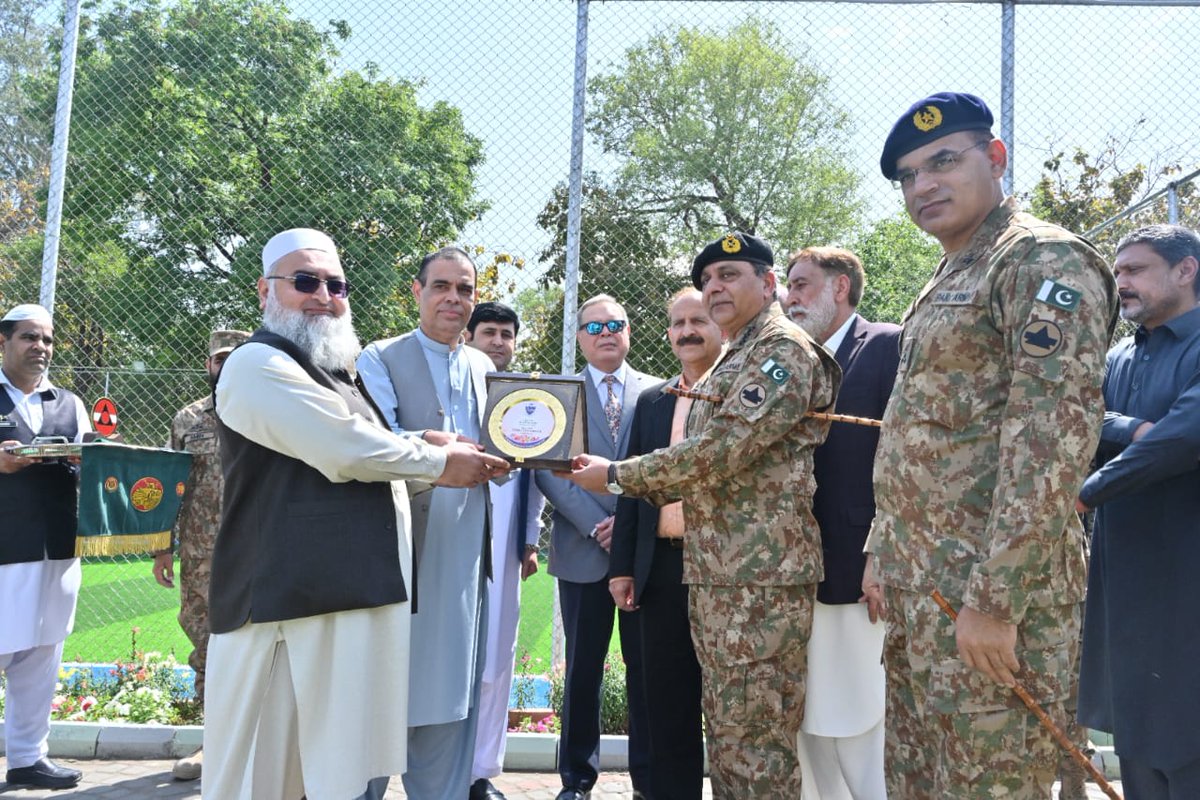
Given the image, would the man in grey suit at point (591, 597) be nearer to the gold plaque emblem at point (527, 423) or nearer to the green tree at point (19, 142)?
the gold plaque emblem at point (527, 423)

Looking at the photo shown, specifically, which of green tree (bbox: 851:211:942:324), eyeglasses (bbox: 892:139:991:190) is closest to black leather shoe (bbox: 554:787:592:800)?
eyeglasses (bbox: 892:139:991:190)

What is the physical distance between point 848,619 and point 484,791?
214 cm

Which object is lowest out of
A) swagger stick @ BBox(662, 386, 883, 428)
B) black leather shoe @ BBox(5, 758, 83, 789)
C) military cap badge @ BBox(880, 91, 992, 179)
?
black leather shoe @ BBox(5, 758, 83, 789)

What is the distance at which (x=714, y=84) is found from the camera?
13758 millimetres

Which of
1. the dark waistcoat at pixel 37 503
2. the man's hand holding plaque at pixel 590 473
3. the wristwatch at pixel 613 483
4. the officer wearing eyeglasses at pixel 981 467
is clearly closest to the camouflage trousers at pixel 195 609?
the dark waistcoat at pixel 37 503

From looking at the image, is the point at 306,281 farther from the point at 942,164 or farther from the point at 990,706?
the point at 990,706

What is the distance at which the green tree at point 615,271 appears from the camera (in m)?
6.23

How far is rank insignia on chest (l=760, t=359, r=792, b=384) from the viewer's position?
3.36 m

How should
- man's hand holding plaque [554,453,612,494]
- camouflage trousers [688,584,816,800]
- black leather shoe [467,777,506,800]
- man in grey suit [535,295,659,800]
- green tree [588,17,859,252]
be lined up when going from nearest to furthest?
1. camouflage trousers [688,584,816,800]
2. man's hand holding plaque [554,453,612,494]
3. man in grey suit [535,295,659,800]
4. black leather shoe [467,777,506,800]
5. green tree [588,17,859,252]

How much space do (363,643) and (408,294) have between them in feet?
17.0

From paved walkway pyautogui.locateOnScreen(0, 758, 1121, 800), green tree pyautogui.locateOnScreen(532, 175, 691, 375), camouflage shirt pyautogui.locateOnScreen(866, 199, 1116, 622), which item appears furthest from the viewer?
green tree pyautogui.locateOnScreen(532, 175, 691, 375)

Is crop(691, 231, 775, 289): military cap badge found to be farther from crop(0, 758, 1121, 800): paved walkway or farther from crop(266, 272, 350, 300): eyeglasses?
crop(0, 758, 1121, 800): paved walkway

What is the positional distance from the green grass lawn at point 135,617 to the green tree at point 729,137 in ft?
14.1

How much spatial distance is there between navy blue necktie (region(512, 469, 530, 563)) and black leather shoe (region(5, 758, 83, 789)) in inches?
104
